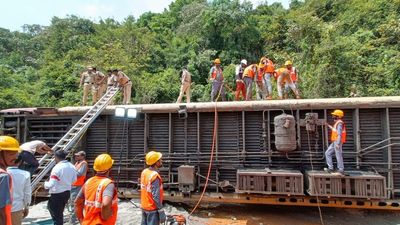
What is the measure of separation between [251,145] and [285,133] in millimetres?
1134

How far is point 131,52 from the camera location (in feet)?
90.6

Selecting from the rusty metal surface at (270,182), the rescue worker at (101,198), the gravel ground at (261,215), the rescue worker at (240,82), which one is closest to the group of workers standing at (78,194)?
the rescue worker at (101,198)

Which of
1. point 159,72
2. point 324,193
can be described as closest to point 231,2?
point 159,72

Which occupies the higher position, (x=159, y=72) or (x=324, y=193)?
(x=159, y=72)

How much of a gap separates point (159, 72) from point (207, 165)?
18.8m

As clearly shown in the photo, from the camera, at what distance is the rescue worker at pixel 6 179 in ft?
9.21

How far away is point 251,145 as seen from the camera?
9203 millimetres

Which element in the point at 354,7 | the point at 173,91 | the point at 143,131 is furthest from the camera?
the point at 354,7

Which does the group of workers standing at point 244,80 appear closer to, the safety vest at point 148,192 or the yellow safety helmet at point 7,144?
the safety vest at point 148,192

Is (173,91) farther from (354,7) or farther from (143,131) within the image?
(354,7)

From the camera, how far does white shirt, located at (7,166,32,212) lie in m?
4.07

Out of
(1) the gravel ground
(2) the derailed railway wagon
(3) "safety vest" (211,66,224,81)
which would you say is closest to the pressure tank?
(2) the derailed railway wagon

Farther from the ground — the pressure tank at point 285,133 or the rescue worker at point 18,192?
the pressure tank at point 285,133

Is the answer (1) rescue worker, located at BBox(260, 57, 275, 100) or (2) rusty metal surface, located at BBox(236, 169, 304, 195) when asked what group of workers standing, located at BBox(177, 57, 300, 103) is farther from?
(2) rusty metal surface, located at BBox(236, 169, 304, 195)
